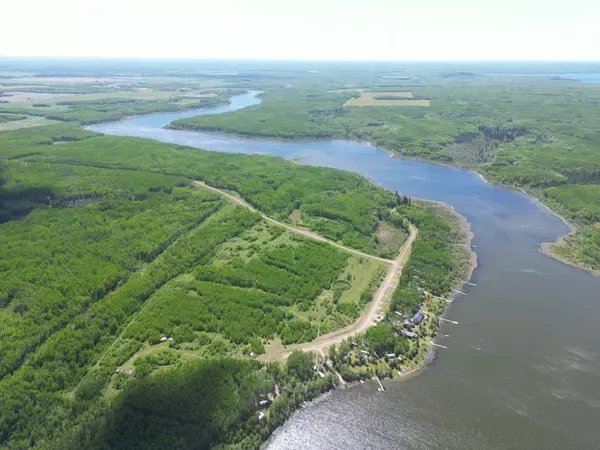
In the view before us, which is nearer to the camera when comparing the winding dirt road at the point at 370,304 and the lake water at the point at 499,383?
the lake water at the point at 499,383

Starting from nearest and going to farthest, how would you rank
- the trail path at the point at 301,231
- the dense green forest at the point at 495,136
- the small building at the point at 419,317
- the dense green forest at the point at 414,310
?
the dense green forest at the point at 414,310
the small building at the point at 419,317
the trail path at the point at 301,231
the dense green forest at the point at 495,136

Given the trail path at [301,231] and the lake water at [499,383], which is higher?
the trail path at [301,231]

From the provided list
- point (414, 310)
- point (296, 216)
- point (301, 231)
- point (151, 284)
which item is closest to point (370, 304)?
point (414, 310)

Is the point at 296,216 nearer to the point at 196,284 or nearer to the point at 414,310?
the point at 196,284

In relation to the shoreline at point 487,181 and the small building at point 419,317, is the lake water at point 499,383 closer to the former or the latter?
the shoreline at point 487,181

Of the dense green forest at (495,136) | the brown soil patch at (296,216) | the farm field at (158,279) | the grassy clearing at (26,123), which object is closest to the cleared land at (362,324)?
the farm field at (158,279)

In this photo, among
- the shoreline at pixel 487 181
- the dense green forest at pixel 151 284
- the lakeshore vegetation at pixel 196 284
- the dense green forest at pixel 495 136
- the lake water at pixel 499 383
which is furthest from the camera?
the dense green forest at pixel 495 136

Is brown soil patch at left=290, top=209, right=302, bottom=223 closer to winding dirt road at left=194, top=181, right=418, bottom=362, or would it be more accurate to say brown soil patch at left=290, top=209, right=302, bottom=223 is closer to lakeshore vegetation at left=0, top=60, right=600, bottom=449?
lakeshore vegetation at left=0, top=60, right=600, bottom=449

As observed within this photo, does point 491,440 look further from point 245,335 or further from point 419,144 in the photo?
point 419,144

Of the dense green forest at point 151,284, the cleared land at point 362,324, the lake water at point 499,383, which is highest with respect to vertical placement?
the dense green forest at point 151,284
